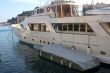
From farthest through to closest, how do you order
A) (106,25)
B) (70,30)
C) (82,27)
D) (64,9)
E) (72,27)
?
(64,9) < (70,30) < (72,27) < (82,27) < (106,25)

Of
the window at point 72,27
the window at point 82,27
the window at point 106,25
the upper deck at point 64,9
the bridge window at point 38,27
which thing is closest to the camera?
the window at point 106,25

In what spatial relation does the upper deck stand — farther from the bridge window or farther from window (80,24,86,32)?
window (80,24,86,32)

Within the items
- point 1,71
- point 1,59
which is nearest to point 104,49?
point 1,71

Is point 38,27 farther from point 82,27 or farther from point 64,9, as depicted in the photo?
point 82,27

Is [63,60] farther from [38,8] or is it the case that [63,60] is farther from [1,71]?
[38,8]

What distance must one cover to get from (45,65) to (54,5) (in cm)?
983

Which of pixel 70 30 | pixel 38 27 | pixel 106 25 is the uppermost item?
pixel 106 25

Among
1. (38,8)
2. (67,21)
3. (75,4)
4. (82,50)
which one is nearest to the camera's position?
(82,50)

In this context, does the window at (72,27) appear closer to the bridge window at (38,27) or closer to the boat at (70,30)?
the boat at (70,30)

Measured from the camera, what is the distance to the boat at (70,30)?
762 inches

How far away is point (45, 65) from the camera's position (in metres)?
20.5

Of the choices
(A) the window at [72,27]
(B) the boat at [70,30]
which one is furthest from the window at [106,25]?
(A) the window at [72,27]

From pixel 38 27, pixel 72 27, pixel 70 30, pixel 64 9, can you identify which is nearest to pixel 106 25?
pixel 72 27

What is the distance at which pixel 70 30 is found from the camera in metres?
23.4
